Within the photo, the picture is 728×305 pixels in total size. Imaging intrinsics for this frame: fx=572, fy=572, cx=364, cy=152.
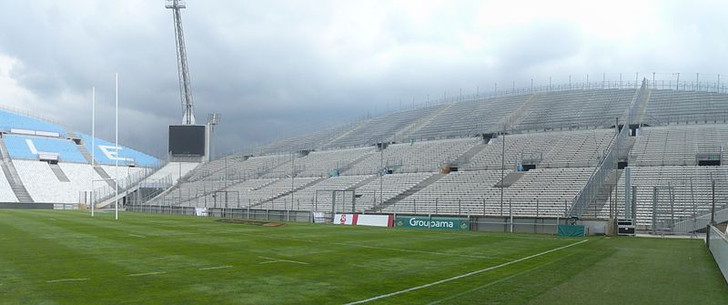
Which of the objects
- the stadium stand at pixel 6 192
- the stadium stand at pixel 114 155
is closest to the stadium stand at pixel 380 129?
the stadium stand at pixel 114 155

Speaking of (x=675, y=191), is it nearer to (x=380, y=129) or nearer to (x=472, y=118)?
(x=472, y=118)

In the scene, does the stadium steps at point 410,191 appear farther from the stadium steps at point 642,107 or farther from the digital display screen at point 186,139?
the digital display screen at point 186,139

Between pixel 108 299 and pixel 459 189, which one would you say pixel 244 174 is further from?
pixel 108 299

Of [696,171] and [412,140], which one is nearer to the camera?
[696,171]

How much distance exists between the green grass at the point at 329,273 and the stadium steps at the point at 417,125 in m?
52.0

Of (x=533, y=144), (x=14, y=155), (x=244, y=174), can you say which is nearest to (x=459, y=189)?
(x=533, y=144)

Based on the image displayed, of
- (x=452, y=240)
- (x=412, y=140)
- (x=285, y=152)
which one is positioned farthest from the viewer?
(x=285, y=152)

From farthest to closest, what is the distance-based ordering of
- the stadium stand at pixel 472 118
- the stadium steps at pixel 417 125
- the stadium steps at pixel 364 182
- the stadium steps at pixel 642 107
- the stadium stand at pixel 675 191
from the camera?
1. the stadium steps at pixel 417 125
2. the stadium stand at pixel 472 118
3. the stadium steps at pixel 642 107
4. the stadium steps at pixel 364 182
5. the stadium stand at pixel 675 191

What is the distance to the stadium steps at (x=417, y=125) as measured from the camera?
75375mm

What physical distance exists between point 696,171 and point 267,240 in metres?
35.8

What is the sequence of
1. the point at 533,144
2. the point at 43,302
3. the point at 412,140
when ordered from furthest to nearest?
1. the point at 412,140
2. the point at 533,144
3. the point at 43,302

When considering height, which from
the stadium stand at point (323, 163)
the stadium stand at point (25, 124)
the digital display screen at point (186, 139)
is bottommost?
the stadium stand at point (323, 163)

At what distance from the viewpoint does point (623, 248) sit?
23484 millimetres

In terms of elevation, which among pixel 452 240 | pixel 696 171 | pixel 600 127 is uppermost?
pixel 600 127
